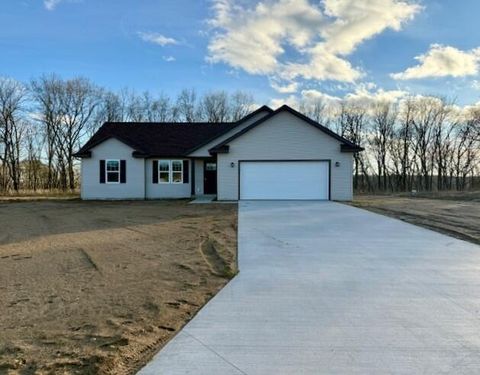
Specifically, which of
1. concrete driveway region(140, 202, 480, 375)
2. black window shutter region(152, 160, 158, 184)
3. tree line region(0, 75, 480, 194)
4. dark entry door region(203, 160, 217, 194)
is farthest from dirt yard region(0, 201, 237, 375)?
tree line region(0, 75, 480, 194)

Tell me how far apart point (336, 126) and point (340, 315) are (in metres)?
43.0

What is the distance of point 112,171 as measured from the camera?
23.6 metres

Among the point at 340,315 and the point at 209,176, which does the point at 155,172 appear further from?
the point at 340,315

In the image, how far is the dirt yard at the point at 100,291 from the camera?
3552 millimetres

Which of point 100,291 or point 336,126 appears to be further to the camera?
point 336,126

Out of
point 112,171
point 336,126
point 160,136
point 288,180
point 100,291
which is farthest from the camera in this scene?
point 336,126

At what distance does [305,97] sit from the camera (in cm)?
4600

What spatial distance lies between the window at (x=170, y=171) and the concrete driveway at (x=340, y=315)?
1595 cm

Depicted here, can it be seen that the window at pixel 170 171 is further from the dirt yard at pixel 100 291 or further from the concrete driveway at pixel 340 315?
the concrete driveway at pixel 340 315

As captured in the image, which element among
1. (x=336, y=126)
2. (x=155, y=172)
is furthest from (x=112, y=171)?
(x=336, y=126)

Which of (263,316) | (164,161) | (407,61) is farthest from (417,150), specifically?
(263,316)

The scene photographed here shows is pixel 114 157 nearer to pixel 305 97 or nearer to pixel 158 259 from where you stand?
pixel 158 259

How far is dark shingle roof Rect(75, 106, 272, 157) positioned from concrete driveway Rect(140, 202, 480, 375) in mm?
16276

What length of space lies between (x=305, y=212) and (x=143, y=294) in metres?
10.3
